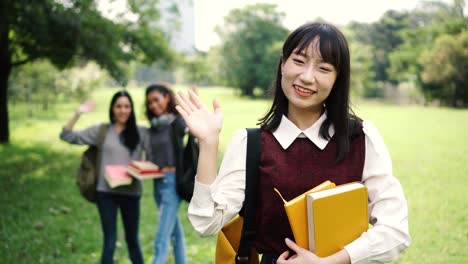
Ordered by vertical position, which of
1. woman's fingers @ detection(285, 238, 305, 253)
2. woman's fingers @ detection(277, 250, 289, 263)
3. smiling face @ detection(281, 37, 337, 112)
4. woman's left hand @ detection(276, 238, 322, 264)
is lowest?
woman's fingers @ detection(277, 250, 289, 263)

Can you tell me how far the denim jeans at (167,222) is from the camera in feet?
12.5

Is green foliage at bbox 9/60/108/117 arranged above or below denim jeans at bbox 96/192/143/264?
above

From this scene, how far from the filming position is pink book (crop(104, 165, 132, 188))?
145 inches

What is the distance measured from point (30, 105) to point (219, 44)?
A: 101 feet

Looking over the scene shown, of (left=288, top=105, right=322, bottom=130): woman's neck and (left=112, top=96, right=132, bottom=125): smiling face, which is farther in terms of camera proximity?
(left=112, top=96, right=132, bottom=125): smiling face

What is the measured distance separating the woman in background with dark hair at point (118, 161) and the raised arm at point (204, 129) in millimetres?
2370

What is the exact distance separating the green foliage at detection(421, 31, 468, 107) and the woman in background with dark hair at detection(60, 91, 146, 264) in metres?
8.19

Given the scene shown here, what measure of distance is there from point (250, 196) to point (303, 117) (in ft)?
1.23

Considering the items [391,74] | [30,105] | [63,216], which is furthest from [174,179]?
[30,105]

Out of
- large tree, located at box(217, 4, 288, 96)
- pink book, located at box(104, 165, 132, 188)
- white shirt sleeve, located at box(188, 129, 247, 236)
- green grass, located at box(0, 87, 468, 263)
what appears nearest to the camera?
white shirt sleeve, located at box(188, 129, 247, 236)

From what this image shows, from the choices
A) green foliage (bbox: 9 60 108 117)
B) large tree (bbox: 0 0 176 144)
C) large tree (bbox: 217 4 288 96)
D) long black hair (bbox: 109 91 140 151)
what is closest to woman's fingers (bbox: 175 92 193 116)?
long black hair (bbox: 109 91 140 151)

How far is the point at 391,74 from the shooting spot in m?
21.5

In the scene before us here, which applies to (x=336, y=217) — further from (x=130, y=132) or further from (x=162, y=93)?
(x=162, y=93)

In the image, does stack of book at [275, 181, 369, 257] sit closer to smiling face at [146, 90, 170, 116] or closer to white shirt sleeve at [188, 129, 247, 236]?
white shirt sleeve at [188, 129, 247, 236]
